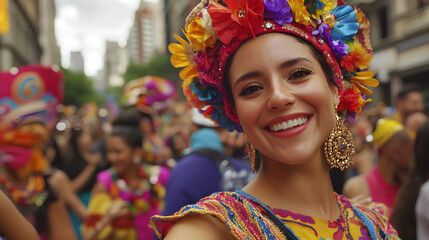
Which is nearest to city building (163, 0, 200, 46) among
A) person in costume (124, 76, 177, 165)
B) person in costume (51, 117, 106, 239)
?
person in costume (124, 76, 177, 165)

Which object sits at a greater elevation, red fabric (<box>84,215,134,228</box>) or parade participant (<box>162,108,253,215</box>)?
parade participant (<box>162,108,253,215</box>)

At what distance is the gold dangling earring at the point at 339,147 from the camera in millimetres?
1527

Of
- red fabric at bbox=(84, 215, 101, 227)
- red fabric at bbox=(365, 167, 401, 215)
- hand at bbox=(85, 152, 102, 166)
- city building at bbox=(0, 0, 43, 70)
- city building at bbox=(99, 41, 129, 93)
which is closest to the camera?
red fabric at bbox=(365, 167, 401, 215)

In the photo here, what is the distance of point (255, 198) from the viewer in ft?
4.62

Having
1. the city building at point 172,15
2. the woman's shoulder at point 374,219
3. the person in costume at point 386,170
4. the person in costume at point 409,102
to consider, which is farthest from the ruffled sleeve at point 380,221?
the city building at point 172,15

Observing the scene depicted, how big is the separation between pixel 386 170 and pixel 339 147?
2339mm

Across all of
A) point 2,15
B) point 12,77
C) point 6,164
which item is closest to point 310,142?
point 6,164

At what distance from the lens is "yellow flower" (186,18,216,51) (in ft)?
4.91

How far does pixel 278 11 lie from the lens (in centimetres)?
139

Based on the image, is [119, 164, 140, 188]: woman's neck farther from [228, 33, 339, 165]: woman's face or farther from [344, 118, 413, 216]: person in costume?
[228, 33, 339, 165]: woman's face

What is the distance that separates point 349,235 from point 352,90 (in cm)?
59

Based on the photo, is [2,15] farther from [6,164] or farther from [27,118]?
[6,164]

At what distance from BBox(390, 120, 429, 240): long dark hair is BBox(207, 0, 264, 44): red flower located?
2.11 metres

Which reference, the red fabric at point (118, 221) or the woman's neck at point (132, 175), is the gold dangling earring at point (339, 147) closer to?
the red fabric at point (118, 221)
